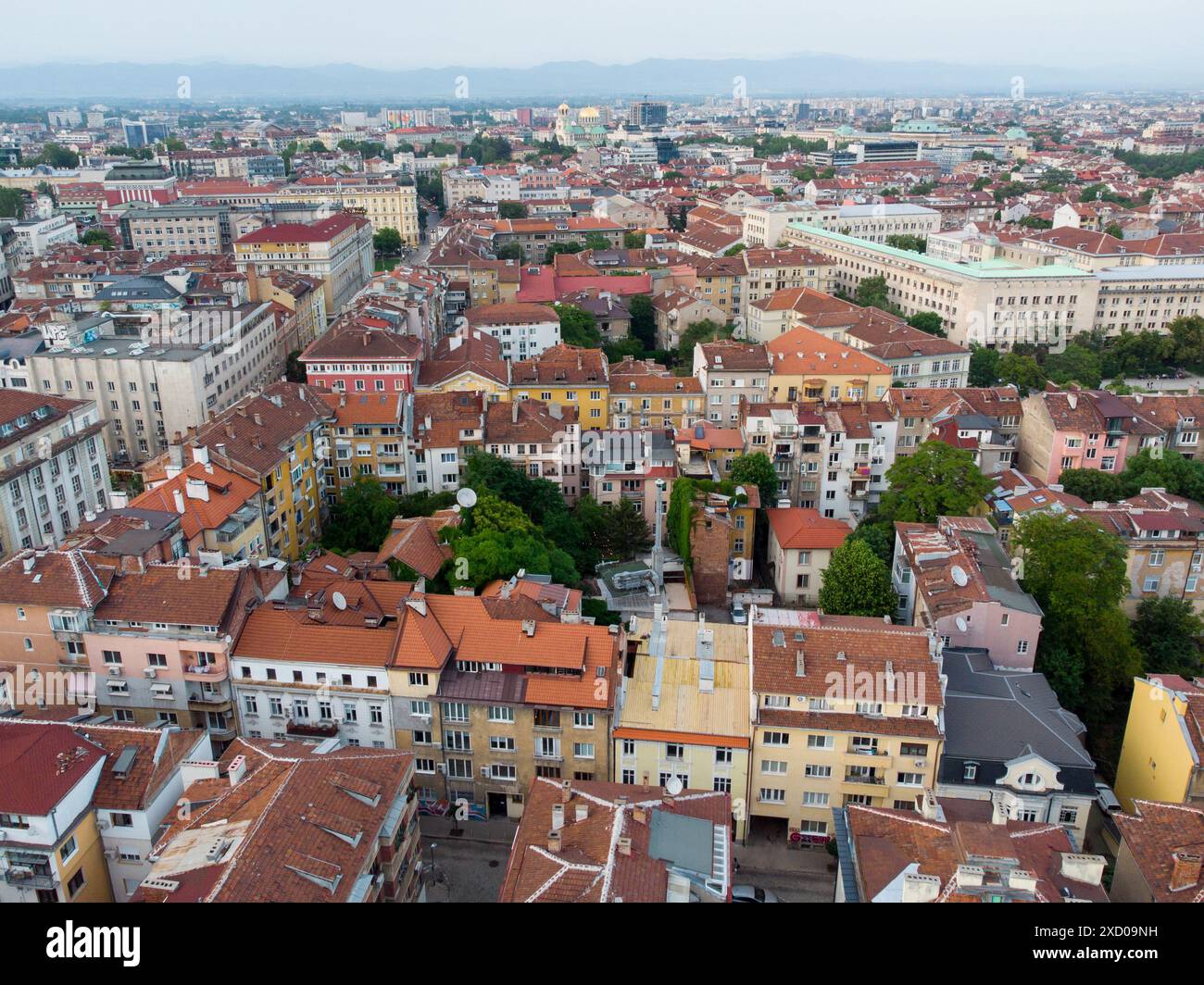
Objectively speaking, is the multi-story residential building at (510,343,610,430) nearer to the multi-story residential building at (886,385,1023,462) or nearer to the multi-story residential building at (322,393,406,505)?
the multi-story residential building at (322,393,406,505)

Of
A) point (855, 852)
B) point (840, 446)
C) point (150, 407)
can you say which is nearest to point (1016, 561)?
point (840, 446)

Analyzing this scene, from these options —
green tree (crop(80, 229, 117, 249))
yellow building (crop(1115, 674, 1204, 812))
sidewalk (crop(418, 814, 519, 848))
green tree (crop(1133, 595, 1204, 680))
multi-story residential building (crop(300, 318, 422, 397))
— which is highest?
green tree (crop(80, 229, 117, 249))

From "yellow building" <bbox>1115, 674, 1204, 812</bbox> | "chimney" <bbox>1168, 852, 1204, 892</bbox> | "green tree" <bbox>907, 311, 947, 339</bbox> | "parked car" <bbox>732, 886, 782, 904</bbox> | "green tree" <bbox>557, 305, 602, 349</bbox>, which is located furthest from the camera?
"green tree" <bbox>907, 311, 947, 339</bbox>

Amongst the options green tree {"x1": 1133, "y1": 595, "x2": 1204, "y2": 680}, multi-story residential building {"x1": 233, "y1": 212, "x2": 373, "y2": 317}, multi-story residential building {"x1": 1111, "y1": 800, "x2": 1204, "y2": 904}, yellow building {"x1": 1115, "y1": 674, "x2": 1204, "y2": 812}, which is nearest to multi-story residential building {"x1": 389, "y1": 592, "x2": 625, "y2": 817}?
multi-story residential building {"x1": 1111, "y1": 800, "x2": 1204, "y2": 904}

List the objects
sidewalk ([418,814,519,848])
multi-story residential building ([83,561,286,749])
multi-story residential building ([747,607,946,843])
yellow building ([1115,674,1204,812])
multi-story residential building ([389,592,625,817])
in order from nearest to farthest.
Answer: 1. yellow building ([1115,674,1204,812])
2. multi-story residential building ([747,607,946,843])
3. multi-story residential building ([389,592,625,817])
4. sidewalk ([418,814,519,848])
5. multi-story residential building ([83,561,286,749])

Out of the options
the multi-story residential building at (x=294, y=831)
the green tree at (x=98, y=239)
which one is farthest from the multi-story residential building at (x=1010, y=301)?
the green tree at (x=98, y=239)

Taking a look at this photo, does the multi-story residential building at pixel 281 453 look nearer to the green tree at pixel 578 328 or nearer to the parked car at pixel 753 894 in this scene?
the parked car at pixel 753 894
